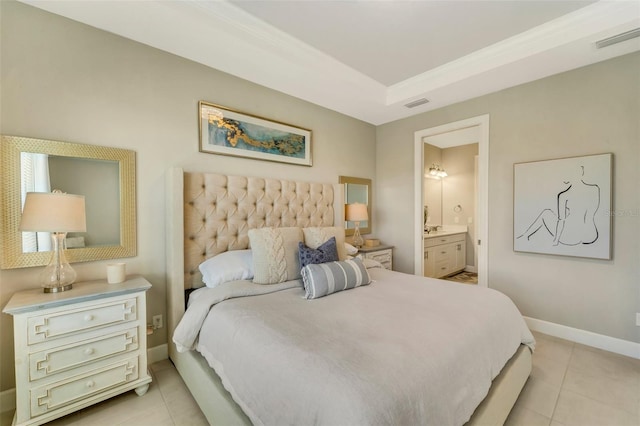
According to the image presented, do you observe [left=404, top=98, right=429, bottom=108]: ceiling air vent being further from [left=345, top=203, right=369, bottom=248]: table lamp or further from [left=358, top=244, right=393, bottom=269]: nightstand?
[left=358, top=244, right=393, bottom=269]: nightstand

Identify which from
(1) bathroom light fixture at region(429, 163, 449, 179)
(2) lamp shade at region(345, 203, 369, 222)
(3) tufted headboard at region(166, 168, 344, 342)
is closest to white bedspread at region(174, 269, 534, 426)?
(3) tufted headboard at region(166, 168, 344, 342)

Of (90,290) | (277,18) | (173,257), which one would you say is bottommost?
(90,290)

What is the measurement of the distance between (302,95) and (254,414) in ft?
9.85

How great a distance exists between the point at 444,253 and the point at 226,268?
154 inches

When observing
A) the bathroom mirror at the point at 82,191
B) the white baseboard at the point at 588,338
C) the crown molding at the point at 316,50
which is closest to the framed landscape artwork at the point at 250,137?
the crown molding at the point at 316,50

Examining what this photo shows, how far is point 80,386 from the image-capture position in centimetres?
161

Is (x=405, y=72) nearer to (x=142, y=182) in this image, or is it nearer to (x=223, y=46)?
(x=223, y=46)

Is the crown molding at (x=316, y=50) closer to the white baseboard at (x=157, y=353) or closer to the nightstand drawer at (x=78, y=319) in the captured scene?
the nightstand drawer at (x=78, y=319)

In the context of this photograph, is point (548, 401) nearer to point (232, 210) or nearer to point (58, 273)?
point (232, 210)

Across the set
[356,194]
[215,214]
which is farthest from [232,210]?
[356,194]

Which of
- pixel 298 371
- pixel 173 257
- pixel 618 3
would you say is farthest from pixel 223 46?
pixel 618 3

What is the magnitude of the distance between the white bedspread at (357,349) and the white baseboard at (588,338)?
1211 millimetres

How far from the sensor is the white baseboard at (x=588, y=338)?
2.28 metres

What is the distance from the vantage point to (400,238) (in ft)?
12.9
